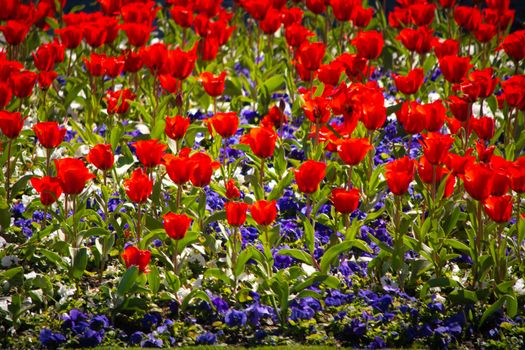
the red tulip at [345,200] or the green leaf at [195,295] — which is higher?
the red tulip at [345,200]

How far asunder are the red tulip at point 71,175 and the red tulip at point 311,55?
1881 millimetres

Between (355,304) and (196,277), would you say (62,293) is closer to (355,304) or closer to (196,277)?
(196,277)

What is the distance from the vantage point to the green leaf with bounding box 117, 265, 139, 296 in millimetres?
4449

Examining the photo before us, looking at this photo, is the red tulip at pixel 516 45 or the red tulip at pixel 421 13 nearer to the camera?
the red tulip at pixel 516 45

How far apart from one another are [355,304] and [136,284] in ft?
→ 3.73

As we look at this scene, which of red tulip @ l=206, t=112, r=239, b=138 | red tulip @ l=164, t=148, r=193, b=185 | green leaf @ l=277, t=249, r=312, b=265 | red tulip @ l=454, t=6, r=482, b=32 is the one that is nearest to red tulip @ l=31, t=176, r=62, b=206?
red tulip @ l=164, t=148, r=193, b=185

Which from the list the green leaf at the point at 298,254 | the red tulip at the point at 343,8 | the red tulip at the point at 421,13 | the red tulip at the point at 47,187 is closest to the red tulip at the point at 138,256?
the red tulip at the point at 47,187

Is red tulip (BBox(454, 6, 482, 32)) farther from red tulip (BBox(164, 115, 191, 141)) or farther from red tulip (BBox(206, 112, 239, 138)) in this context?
red tulip (BBox(164, 115, 191, 141))

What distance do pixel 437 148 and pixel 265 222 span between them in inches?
37.9

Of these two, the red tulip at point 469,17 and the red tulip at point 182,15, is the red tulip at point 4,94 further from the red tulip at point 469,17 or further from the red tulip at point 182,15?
the red tulip at point 469,17

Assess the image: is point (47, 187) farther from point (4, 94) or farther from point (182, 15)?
point (182, 15)

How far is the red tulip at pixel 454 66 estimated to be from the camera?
5672 millimetres

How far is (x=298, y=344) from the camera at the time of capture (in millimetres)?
4348

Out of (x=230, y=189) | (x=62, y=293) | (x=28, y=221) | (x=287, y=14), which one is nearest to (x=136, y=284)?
(x=62, y=293)
